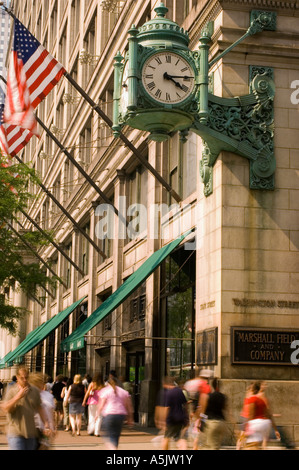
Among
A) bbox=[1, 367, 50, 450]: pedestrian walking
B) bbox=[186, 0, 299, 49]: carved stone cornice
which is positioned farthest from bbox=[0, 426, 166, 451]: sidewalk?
bbox=[186, 0, 299, 49]: carved stone cornice

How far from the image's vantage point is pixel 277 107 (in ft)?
66.3

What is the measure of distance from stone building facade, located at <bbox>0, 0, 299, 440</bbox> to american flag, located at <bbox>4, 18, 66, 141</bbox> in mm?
4159

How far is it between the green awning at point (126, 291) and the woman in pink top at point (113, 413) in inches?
345

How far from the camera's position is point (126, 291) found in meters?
25.5

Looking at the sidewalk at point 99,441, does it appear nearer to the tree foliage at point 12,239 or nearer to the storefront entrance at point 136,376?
the storefront entrance at point 136,376

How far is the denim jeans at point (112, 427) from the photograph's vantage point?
14.1 m

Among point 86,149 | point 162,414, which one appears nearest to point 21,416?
point 162,414

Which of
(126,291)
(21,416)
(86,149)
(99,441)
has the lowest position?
(99,441)

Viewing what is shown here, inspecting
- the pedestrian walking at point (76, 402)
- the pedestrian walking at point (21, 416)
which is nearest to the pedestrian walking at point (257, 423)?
the pedestrian walking at point (21, 416)

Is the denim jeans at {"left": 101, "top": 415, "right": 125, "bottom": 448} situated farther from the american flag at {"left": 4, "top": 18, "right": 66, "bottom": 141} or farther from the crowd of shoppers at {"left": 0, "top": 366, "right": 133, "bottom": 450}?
the american flag at {"left": 4, "top": 18, "right": 66, "bottom": 141}

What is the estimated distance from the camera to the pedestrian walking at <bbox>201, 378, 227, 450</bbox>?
45.5 feet

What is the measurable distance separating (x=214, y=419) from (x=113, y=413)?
170cm

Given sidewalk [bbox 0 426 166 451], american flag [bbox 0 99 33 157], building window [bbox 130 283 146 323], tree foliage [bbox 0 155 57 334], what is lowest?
sidewalk [bbox 0 426 166 451]

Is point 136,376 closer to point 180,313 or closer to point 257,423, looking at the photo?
point 180,313
